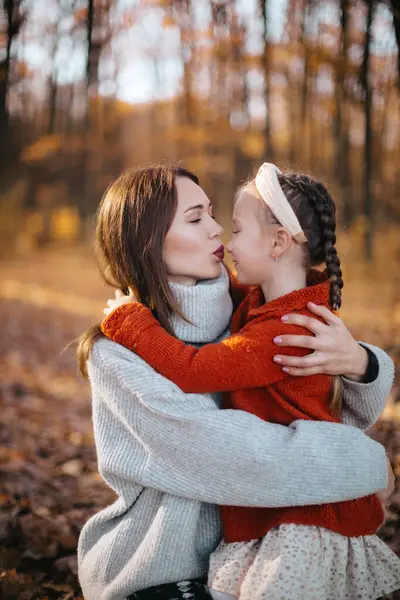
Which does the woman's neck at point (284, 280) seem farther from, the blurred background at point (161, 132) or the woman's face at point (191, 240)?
the blurred background at point (161, 132)

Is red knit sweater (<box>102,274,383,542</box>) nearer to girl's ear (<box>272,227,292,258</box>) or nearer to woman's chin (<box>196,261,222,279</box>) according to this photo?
girl's ear (<box>272,227,292,258</box>)

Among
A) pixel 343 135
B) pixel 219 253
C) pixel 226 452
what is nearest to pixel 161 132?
pixel 343 135

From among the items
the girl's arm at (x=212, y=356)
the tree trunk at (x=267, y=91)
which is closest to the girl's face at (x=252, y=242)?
the girl's arm at (x=212, y=356)

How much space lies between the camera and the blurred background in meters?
7.93

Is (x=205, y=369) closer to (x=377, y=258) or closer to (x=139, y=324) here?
(x=139, y=324)

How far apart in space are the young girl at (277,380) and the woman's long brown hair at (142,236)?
0.14 metres

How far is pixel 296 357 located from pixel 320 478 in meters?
0.38

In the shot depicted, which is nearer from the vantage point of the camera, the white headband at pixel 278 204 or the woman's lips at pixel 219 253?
the white headband at pixel 278 204

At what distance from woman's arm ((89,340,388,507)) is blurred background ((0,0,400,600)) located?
3.30 meters

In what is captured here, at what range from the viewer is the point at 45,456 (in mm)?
4746

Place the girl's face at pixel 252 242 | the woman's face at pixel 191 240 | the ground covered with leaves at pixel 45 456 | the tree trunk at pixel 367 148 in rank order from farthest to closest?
the tree trunk at pixel 367 148, the ground covered with leaves at pixel 45 456, the woman's face at pixel 191 240, the girl's face at pixel 252 242

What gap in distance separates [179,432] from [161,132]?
11193 millimetres

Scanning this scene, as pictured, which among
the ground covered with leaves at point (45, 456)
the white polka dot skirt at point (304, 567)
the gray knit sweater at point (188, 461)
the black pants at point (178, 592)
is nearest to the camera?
the white polka dot skirt at point (304, 567)

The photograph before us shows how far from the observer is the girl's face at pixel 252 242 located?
2180 mm
